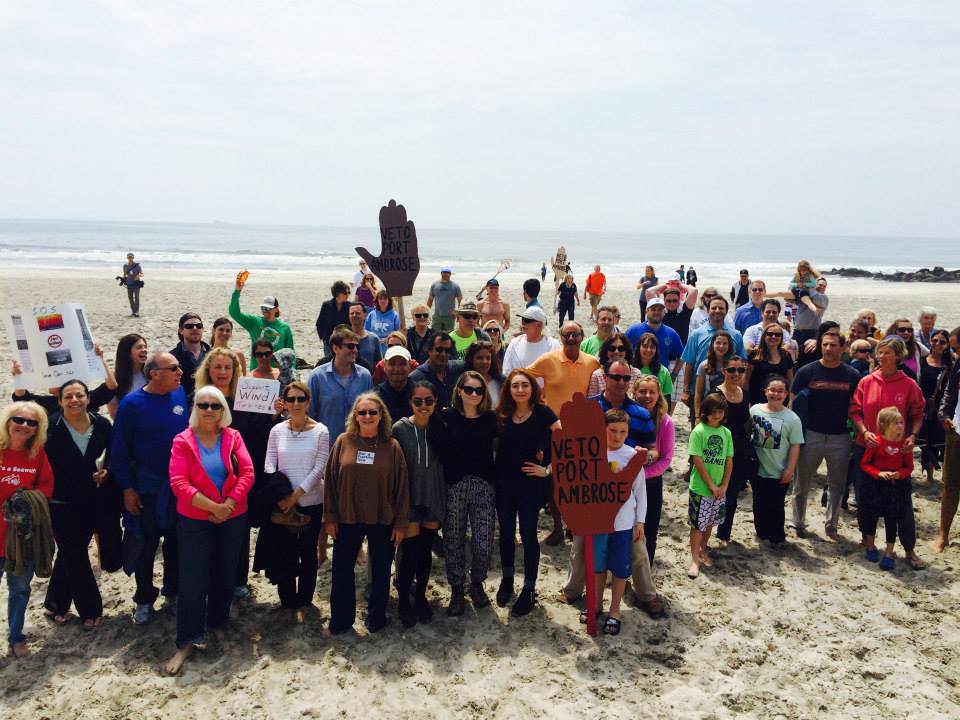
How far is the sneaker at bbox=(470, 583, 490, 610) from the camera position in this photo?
207 inches

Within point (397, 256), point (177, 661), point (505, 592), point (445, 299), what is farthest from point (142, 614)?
point (445, 299)


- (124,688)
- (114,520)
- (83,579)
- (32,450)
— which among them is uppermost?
(32,450)

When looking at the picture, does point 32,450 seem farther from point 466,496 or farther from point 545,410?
point 545,410

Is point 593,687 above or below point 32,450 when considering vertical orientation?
below

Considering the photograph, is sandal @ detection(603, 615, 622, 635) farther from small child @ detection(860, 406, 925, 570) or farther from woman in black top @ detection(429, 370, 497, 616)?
small child @ detection(860, 406, 925, 570)

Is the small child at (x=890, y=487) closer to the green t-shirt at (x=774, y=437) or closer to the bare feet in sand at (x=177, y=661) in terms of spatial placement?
the green t-shirt at (x=774, y=437)

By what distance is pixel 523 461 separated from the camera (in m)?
5.10

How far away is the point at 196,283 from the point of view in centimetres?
3325

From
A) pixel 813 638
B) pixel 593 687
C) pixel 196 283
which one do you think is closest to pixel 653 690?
pixel 593 687

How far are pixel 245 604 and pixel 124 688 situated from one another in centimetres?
108

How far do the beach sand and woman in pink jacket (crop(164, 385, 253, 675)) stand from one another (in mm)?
371

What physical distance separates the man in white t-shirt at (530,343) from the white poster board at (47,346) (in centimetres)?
357

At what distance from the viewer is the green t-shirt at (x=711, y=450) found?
5.85 meters

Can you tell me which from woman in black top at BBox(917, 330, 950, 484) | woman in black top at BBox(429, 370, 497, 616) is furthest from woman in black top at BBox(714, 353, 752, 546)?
woman in black top at BBox(917, 330, 950, 484)
